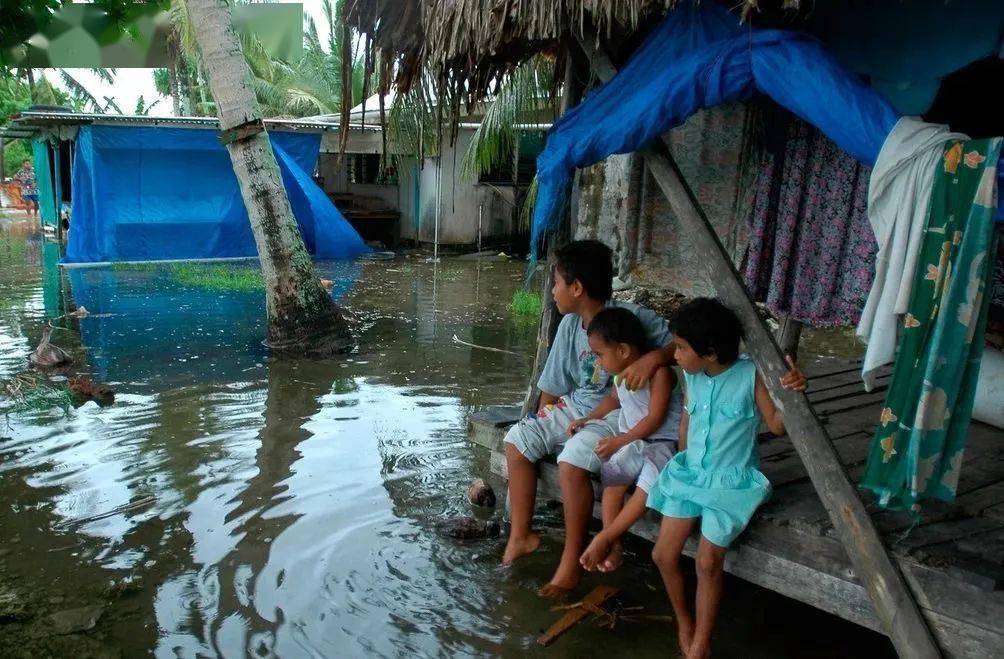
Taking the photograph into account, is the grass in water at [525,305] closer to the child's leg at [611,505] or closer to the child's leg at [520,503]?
the child's leg at [520,503]

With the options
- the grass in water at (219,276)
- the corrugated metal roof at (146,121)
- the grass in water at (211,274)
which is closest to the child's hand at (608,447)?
the grass in water at (219,276)

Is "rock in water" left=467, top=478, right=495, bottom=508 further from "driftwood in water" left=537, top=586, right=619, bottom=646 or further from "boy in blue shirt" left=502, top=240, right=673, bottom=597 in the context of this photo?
"driftwood in water" left=537, top=586, right=619, bottom=646

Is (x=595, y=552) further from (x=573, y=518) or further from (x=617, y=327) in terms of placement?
(x=617, y=327)

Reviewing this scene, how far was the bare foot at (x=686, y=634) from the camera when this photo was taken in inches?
132

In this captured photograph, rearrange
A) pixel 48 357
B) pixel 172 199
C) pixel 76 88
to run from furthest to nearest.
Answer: pixel 76 88 → pixel 172 199 → pixel 48 357

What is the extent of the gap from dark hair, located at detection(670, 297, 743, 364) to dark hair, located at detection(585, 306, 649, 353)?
420 millimetres

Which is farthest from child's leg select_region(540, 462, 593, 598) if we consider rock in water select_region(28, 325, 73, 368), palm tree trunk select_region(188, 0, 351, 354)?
rock in water select_region(28, 325, 73, 368)

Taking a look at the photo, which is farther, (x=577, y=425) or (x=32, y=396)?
(x=32, y=396)

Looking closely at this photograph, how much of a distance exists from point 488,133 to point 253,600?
911cm

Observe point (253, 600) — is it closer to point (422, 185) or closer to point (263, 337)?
point (263, 337)

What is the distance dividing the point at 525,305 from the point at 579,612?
7568mm

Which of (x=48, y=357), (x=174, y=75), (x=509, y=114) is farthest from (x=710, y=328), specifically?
(x=174, y=75)

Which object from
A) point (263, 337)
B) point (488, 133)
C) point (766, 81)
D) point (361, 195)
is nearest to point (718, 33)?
point (766, 81)

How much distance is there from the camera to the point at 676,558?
3.34 m
